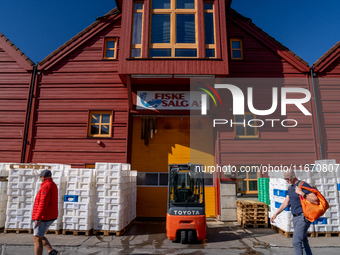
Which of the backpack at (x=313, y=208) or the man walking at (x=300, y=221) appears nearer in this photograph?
the backpack at (x=313, y=208)

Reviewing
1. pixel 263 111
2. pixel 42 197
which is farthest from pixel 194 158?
pixel 42 197

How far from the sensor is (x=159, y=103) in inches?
508

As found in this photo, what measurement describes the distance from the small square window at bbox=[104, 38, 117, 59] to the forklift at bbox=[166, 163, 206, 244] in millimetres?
8662

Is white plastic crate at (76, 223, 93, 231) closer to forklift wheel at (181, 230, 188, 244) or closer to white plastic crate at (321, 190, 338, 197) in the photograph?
forklift wheel at (181, 230, 188, 244)

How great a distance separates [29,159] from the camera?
12.8 meters

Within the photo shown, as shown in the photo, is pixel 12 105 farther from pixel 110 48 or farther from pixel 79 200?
pixel 79 200

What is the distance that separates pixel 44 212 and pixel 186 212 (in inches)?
165

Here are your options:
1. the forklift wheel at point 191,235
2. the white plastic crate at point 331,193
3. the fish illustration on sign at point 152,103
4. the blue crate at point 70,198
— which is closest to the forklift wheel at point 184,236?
the forklift wheel at point 191,235

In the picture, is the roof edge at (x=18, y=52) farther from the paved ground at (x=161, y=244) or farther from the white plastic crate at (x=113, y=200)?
the white plastic crate at (x=113, y=200)

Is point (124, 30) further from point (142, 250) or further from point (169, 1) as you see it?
point (142, 250)

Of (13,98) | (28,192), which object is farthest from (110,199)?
(13,98)

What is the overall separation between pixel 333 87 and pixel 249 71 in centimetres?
490

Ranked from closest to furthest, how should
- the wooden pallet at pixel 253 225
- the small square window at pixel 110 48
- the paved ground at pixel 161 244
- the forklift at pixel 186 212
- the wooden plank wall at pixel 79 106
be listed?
the paved ground at pixel 161 244 < the forklift at pixel 186 212 < the wooden pallet at pixel 253 225 < the wooden plank wall at pixel 79 106 < the small square window at pixel 110 48

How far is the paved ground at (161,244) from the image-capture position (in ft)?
23.4
